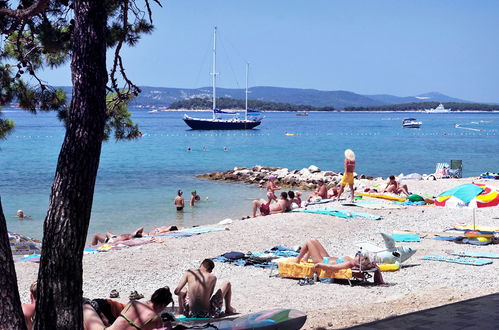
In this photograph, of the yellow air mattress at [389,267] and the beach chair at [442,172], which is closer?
the yellow air mattress at [389,267]

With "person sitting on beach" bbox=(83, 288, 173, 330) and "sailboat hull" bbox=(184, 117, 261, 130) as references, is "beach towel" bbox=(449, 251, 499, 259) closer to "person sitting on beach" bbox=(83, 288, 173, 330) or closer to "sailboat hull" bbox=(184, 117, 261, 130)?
"person sitting on beach" bbox=(83, 288, 173, 330)

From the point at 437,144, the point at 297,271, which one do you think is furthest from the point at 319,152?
the point at 297,271

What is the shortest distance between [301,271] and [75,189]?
5.82 meters

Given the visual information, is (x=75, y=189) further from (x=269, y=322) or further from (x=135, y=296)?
(x=135, y=296)

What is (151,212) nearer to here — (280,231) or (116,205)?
(116,205)

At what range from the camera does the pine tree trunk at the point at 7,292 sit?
4711mm

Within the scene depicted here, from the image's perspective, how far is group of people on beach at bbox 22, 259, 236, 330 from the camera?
604cm

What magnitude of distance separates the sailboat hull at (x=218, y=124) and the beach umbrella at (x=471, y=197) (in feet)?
273

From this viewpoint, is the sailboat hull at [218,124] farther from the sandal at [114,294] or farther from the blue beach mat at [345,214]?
the sandal at [114,294]

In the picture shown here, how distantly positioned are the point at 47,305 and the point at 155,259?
7124 millimetres

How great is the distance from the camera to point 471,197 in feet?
39.7

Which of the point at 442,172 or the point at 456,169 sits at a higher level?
the point at 456,169

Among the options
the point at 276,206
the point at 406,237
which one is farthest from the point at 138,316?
the point at 276,206

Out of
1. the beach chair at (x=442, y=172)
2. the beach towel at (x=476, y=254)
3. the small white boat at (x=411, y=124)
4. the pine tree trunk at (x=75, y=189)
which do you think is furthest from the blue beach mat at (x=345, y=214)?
the small white boat at (x=411, y=124)
